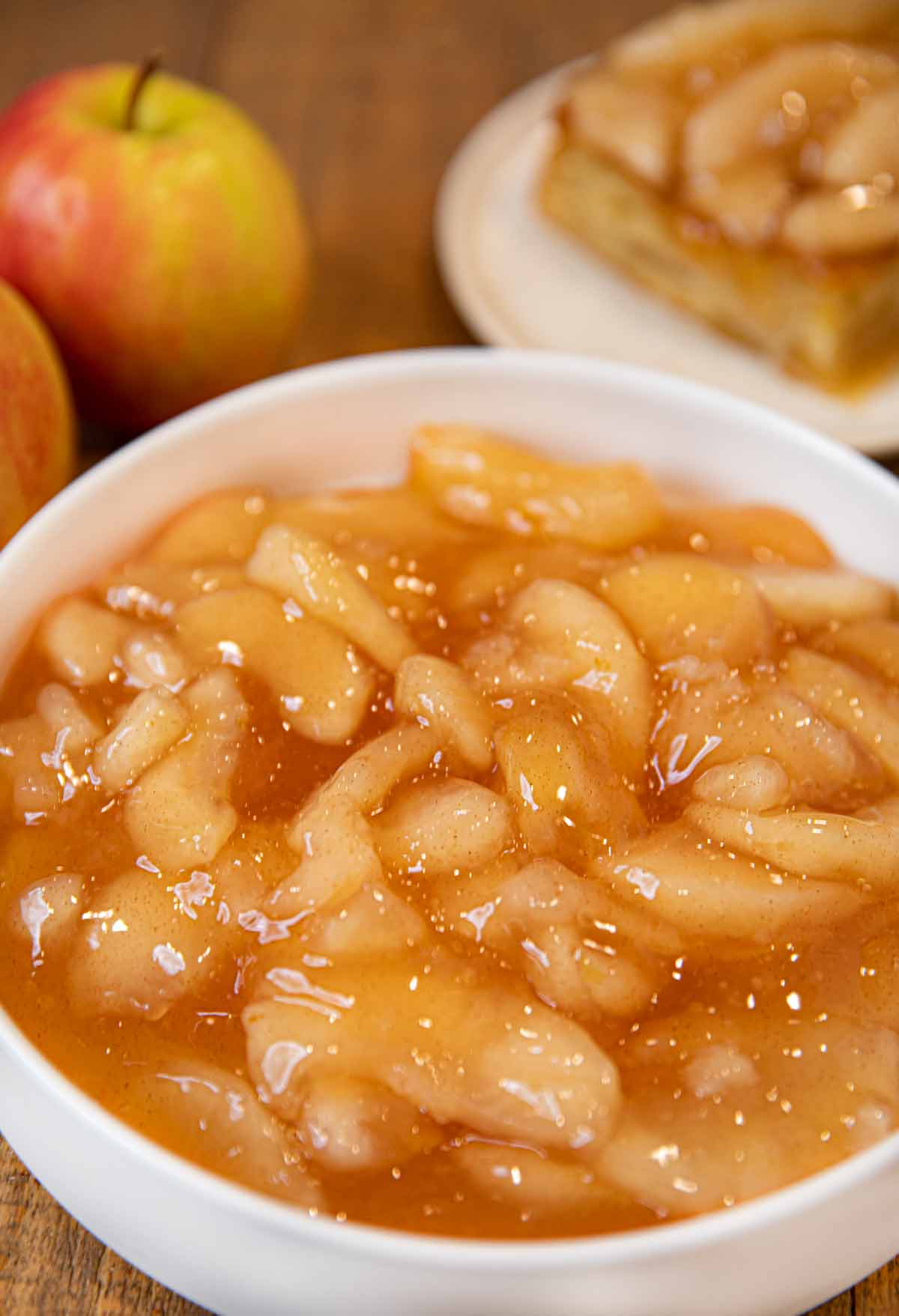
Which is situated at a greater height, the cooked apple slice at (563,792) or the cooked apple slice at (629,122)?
the cooked apple slice at (629,122)

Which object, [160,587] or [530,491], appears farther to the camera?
[530,491]

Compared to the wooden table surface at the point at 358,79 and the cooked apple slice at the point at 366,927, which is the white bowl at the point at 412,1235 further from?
the wooden table surface at the point at 358,79

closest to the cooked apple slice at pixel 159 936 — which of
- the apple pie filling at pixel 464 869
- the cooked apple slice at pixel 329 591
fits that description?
the apple pie filling at pixel 464 869

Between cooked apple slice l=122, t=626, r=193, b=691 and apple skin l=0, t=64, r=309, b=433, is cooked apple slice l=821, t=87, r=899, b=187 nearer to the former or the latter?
apple skin l=0, t=64, r=309, b=433

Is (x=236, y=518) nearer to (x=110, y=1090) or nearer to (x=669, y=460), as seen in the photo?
(x=669, y=460)

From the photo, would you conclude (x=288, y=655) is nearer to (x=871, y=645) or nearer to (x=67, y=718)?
(x=67, y=718)

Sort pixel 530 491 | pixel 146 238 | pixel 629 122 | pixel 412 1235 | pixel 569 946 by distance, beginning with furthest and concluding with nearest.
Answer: pixel 629 122 < pixel 146 238 < pixel 530 491 < pixel 569 946 < pixel 412 1235

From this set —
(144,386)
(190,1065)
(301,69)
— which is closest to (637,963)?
(190,1065)

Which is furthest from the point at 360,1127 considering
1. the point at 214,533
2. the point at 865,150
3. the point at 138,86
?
the point at 865,150
